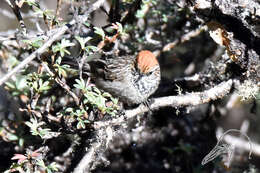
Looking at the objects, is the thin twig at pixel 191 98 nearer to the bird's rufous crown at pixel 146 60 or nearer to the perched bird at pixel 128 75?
the perched bird at pixel 128 75

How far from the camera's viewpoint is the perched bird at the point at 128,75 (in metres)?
4.10

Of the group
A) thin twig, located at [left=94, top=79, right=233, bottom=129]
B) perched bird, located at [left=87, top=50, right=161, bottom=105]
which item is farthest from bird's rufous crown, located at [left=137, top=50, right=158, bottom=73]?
thin twig, located at [left=94, top=79, right=233, bottom=129]

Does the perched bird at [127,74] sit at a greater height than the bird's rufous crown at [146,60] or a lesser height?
lesser

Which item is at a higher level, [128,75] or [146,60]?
[146,60]

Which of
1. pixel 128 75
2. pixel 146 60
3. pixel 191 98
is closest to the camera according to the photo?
pixel 191 98

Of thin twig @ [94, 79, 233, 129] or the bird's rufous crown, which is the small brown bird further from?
thin twig @ [94, 79, 233, 129]

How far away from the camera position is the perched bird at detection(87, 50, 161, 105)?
4.10 meters

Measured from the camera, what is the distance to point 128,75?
4445 mm

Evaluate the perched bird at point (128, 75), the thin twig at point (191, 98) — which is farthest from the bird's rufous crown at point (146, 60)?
the thin twig at point (191, 98)

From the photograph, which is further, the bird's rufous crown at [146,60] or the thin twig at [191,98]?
the bird's rufous crown at [146,60]

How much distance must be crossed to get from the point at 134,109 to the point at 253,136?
9.16 ft

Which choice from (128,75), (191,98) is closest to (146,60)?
(128,75)

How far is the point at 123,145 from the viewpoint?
4.50m

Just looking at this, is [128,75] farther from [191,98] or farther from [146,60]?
[191,98]
